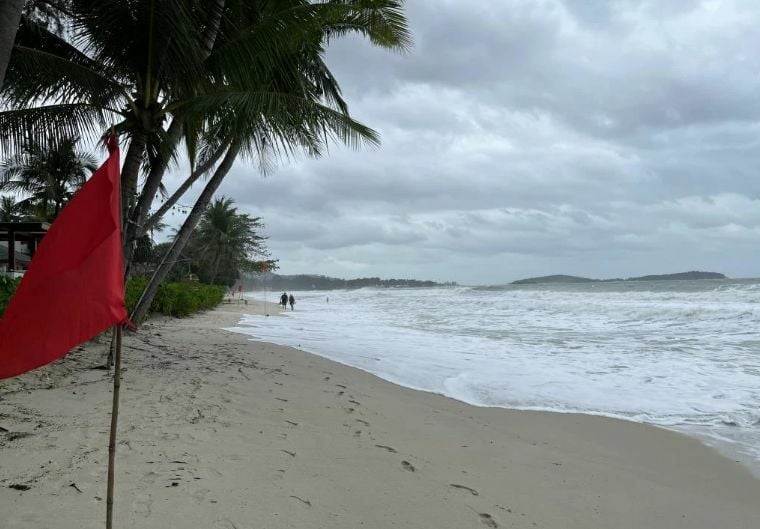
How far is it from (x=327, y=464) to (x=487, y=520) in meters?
1.28

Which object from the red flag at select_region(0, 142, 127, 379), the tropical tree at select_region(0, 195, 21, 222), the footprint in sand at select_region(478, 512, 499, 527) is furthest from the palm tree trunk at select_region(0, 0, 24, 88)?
the tropical tree at select_region(0, 195, 21, 222)

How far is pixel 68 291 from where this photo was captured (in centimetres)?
179

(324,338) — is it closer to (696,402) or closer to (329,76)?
(329,76)

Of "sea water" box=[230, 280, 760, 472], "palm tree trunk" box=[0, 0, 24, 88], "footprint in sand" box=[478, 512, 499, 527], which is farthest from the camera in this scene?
"sea water" box=[230, 280, 760, 472]

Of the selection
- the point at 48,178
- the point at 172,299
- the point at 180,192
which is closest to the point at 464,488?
the point at 180,192

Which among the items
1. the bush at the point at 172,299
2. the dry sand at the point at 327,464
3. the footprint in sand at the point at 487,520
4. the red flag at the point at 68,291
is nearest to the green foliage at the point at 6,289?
the dry sand at the point at 327,464

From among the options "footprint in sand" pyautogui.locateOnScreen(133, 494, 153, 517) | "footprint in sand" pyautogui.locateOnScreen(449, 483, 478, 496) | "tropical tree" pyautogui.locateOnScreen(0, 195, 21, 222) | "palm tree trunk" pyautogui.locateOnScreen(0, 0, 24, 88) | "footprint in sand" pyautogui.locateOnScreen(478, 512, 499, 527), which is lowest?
"footprint in sand" pyautogui.locateOnScreen(478, 512, 499, 527)

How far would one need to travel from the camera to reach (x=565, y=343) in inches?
512

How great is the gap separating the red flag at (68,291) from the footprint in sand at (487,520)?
8.43 feet

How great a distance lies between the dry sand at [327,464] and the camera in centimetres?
308

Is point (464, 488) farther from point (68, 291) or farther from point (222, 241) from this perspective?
point (222, 241)

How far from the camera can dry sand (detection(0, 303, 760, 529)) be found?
121 inches

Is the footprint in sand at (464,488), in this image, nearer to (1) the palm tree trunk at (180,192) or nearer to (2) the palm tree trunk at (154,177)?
(2) the palm tree trunk at (154,177)

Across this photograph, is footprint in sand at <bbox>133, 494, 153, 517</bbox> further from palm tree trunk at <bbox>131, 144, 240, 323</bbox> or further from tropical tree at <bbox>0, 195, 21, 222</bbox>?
tropical tree at <bbox>0, 195, 21, 222</bbox>
